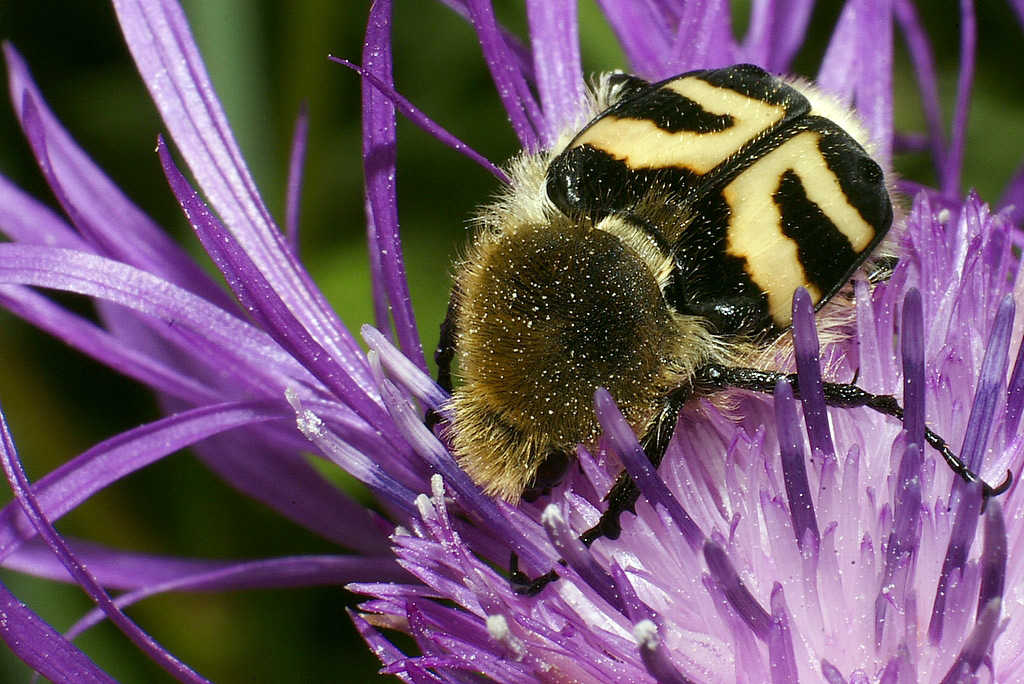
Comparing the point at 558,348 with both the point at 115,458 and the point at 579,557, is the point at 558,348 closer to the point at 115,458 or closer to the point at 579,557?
the point at 579,557

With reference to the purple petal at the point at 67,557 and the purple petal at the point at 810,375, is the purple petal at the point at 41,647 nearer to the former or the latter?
the purple petal at the point at 67,557

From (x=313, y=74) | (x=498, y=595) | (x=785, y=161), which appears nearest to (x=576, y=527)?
(x=498, y=595)

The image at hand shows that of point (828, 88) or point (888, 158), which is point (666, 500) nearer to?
point (888, 158)

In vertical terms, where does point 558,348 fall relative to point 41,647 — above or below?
above

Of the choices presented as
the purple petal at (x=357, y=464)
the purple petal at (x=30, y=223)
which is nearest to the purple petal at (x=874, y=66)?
the purple petal at (x=357, y=464)

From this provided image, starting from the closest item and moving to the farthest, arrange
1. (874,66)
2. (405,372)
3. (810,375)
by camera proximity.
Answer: (810,375)
(405,372)
(874,66)

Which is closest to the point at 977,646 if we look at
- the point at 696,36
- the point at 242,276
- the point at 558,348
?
the point at 558,348
